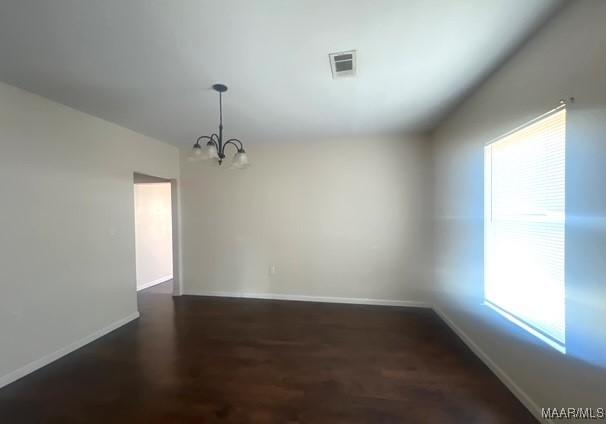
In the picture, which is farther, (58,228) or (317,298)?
(317,298)

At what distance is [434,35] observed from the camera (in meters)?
1.81

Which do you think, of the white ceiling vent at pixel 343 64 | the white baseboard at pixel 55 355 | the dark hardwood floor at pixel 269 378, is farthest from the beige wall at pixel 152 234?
the white ceiling vent at pixel 343 64

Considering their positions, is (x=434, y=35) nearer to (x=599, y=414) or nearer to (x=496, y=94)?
(x=496, y=94)

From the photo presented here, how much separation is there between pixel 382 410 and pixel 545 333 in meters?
1.25

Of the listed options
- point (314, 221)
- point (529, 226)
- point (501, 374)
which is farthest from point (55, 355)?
point (529, 226)

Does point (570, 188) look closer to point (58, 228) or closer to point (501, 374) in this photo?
point (501, 374)

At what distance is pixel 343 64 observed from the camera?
2148 millimetres

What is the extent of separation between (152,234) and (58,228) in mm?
3081

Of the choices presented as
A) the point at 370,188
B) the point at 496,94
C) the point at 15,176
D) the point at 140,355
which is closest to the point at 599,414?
the point at 496,94

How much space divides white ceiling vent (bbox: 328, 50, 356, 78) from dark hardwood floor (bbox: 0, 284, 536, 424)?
2.65 m

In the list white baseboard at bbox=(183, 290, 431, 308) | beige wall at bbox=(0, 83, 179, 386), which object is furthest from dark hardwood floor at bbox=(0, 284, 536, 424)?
white baseboard at bbox=(183, 290, 431, 308)

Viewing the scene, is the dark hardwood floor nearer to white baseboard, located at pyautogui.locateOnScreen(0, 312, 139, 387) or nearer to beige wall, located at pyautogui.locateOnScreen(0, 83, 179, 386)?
white baseboard, located at pyautogui.locateOnScreen(0, 312, 139, 387)

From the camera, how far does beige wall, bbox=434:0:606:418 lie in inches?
55.2

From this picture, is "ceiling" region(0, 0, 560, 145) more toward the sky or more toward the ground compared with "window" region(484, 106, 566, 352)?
more toward the sky
